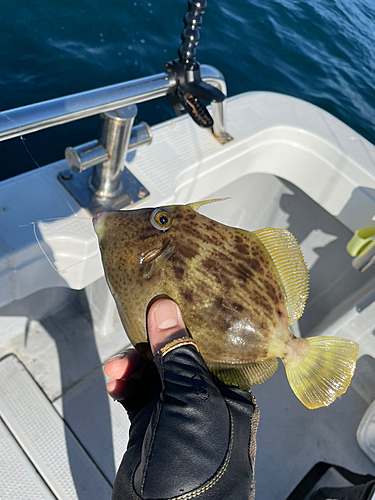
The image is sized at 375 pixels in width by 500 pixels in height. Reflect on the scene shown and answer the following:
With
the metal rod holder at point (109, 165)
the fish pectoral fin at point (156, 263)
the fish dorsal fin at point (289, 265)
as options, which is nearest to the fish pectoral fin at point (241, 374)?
the fish dorsal fin at point (289, 265)

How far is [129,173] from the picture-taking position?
2719 mm

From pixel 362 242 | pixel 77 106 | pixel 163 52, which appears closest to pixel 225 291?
pixel 77 106

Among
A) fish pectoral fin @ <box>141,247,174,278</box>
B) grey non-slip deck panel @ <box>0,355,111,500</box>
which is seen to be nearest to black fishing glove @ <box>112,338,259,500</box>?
fish pectoral fin @ <box>141,247,174,278</box>

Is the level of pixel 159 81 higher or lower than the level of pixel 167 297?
higher

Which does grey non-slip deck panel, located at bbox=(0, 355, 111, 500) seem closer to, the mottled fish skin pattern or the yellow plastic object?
the mottled fish skin pattern

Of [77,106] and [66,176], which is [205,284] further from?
[66,176]

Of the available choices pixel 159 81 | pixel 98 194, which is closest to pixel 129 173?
pixel 98 194

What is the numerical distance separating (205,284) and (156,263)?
238mm

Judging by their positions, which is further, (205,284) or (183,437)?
(205,284)

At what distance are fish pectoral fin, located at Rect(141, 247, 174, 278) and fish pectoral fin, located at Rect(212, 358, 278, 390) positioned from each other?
55cm

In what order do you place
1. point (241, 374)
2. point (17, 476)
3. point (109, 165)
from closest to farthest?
point (241, 374) < point (109, 165) < point (17, 476)

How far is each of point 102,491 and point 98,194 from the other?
83.6 inches

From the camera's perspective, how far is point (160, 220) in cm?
159

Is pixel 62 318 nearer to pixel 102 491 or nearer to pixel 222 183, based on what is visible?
pixel 102 491
